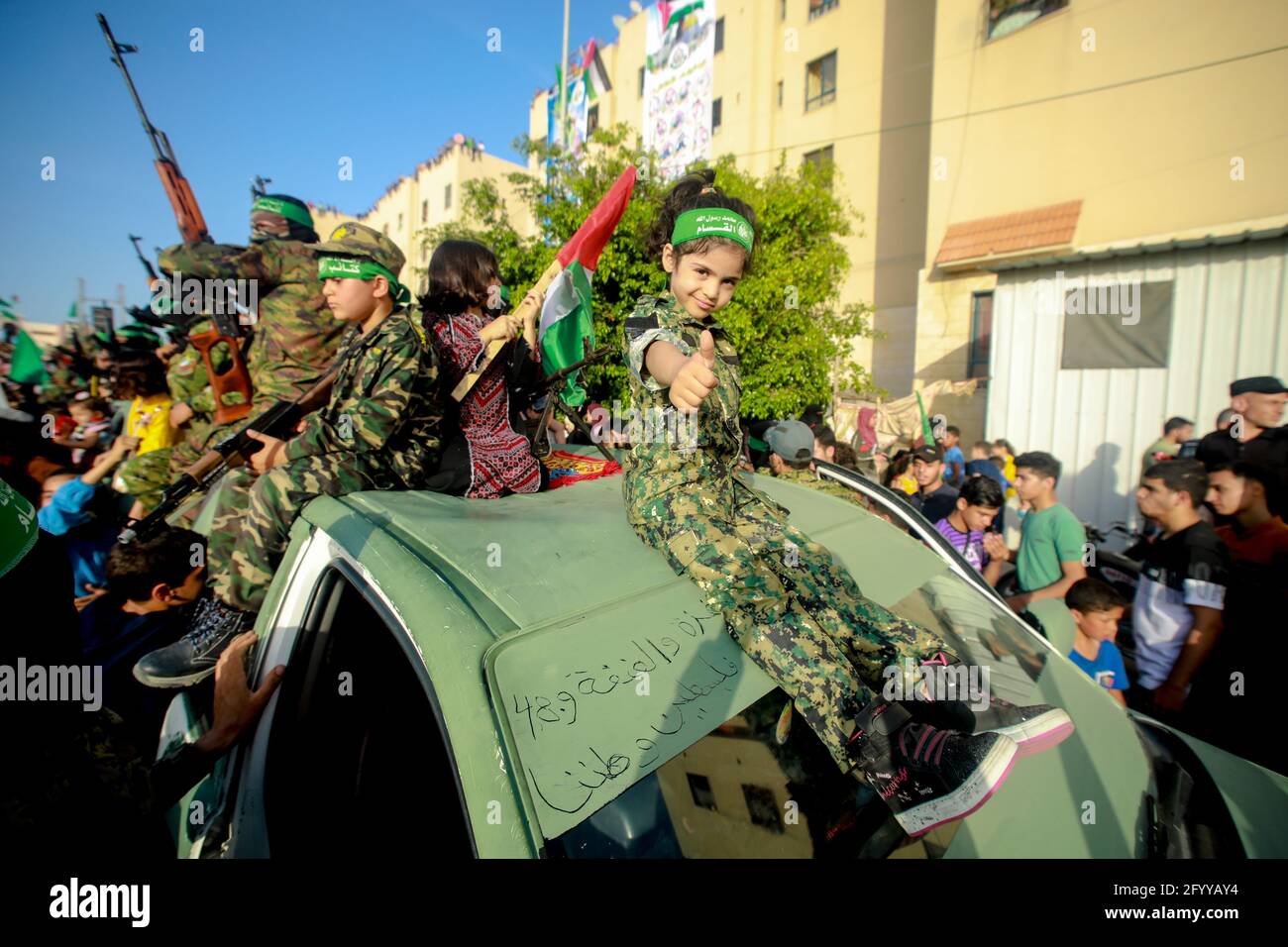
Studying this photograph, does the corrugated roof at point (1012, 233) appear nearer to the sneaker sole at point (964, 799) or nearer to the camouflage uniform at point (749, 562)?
the camouflage uniform at point (749, 562)

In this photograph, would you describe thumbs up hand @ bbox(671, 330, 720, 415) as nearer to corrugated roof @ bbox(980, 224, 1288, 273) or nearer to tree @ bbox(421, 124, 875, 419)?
tree @ bbox(421, 124, 875, 419)

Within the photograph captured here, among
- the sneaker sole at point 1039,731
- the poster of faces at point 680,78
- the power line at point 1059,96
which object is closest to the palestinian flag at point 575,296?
the sneaker sole at point 1039,731

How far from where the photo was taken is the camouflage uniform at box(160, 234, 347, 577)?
3.17 meters

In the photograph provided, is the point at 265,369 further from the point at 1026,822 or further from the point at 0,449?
the point at 1026,822

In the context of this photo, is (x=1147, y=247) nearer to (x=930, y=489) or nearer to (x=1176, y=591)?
(x=930, y=489)

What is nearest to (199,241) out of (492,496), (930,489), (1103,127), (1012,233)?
(492,496)

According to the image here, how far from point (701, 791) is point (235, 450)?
7.96 ft

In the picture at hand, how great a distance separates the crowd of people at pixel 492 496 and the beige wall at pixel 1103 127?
741cm

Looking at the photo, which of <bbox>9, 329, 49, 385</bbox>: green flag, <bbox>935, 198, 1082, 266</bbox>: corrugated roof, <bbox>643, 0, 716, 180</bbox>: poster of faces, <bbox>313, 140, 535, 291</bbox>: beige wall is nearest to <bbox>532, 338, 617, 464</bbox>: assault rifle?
<bbox>9, 329, 49, 385</bbox>: green flag

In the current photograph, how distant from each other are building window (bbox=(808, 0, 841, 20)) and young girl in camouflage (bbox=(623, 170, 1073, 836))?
1983cm

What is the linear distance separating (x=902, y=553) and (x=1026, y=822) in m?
0.93

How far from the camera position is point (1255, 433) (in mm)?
4141

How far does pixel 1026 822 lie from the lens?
141cm
